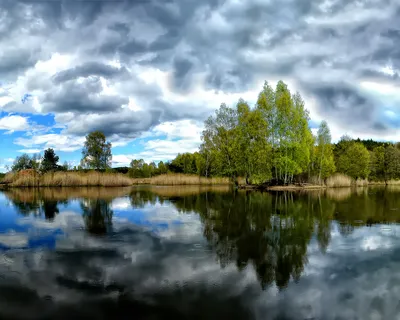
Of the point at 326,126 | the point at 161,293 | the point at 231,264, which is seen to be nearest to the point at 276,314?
the point at 161,293

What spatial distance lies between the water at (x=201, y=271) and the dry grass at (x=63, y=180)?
37.0m

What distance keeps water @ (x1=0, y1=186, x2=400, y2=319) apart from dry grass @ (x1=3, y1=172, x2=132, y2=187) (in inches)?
1459

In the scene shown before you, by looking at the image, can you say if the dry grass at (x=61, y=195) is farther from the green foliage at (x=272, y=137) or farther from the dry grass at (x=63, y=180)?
the green foliage at (x=272, y=137)

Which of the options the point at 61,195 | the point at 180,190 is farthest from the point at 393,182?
the point at 61,195

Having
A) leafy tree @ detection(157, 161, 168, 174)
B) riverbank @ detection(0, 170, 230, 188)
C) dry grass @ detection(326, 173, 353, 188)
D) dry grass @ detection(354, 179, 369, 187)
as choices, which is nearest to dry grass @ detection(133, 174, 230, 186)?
riverbank @ detection(0, 170, 230, 188)

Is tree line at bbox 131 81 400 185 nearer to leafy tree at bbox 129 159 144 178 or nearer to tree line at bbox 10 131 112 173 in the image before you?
tree line at bbox 10 131 112 173

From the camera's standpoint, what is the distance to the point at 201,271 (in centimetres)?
721

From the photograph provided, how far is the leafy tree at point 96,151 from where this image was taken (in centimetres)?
6662

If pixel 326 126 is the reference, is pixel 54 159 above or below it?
below

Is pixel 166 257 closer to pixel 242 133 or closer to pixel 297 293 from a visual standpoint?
pixel 297 293

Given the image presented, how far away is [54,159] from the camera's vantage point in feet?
209

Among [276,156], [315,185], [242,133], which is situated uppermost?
[242,133]

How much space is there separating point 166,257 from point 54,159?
203 ft

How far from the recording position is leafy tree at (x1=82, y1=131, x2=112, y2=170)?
6662cm
